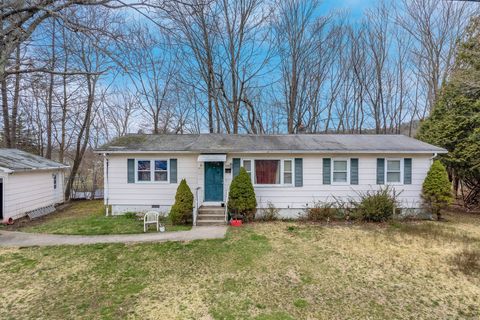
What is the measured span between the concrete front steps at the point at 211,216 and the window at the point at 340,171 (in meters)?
5.18

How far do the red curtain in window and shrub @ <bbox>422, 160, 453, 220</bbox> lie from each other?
251 inches

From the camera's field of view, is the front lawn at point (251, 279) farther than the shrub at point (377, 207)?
No

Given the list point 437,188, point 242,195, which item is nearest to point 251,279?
point 242,195

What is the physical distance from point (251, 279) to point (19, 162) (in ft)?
44.2

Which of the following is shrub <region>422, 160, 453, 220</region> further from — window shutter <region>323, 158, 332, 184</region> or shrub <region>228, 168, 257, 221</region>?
shrub <region>228, 168, 257, 221</region>

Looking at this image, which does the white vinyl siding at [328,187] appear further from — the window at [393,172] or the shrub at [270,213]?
the window at [393,172]

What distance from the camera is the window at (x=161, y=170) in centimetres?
1128

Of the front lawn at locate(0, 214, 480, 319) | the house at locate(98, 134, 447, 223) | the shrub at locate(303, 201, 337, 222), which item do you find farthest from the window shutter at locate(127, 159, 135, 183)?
the shrub at locate(303, 201, 337, 222)

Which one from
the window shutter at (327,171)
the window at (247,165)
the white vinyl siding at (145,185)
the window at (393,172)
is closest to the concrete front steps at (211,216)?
the white vinyl siding at (145,185)

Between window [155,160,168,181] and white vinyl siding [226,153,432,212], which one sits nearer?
white vinyl siding [226,153,432,212]

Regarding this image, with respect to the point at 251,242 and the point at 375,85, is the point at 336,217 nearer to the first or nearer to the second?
the point at 251,242

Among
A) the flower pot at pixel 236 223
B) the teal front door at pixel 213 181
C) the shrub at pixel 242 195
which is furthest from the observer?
the teal front door at pixel 213 181

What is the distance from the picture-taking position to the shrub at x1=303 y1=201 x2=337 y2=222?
10562 mm

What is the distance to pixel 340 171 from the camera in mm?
11023
